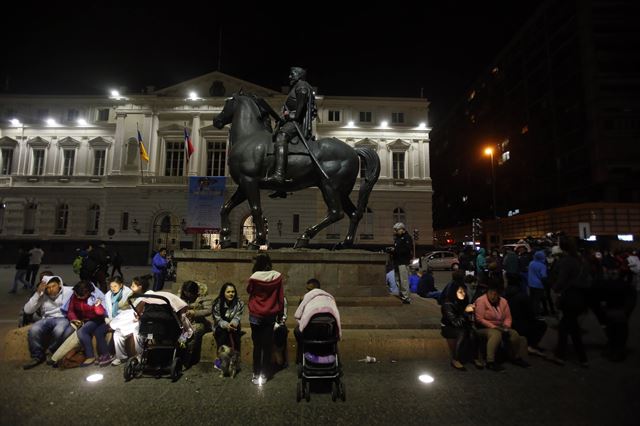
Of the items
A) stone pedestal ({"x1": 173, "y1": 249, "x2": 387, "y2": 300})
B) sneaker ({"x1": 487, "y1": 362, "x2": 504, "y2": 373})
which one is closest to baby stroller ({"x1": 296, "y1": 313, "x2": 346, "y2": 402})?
sneaker ({"x1": 487, "y1": 362, "x2": 504, "y2": 373})

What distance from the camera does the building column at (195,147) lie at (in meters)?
32.5

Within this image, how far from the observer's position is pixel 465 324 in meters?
5.22

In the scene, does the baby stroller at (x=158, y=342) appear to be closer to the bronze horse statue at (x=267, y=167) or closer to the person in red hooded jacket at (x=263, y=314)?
the person in red hooded jacket at (x=263, y=314)

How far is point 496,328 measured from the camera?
522cm

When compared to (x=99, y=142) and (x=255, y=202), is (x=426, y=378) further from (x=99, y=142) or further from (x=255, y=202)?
(x=99, y=142)

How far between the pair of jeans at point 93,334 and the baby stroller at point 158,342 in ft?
3.41

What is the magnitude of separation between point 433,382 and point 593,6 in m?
45.0

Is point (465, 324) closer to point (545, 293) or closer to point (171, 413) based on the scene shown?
point (171, 413)

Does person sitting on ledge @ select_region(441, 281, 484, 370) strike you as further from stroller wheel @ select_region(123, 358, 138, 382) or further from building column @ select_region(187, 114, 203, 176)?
building column @ select_region(187, 114, 203, 176)

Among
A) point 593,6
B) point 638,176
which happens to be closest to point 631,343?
point 638,176

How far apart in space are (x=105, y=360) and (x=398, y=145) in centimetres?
3422

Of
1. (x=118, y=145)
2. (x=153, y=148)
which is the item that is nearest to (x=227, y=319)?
(x=153, y=148)

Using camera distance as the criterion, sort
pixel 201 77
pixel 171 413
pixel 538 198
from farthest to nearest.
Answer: pixel 538 198 < pixel 201 77 < pixel 171 413

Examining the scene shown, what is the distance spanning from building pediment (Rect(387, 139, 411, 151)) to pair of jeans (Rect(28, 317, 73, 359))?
33.6m
